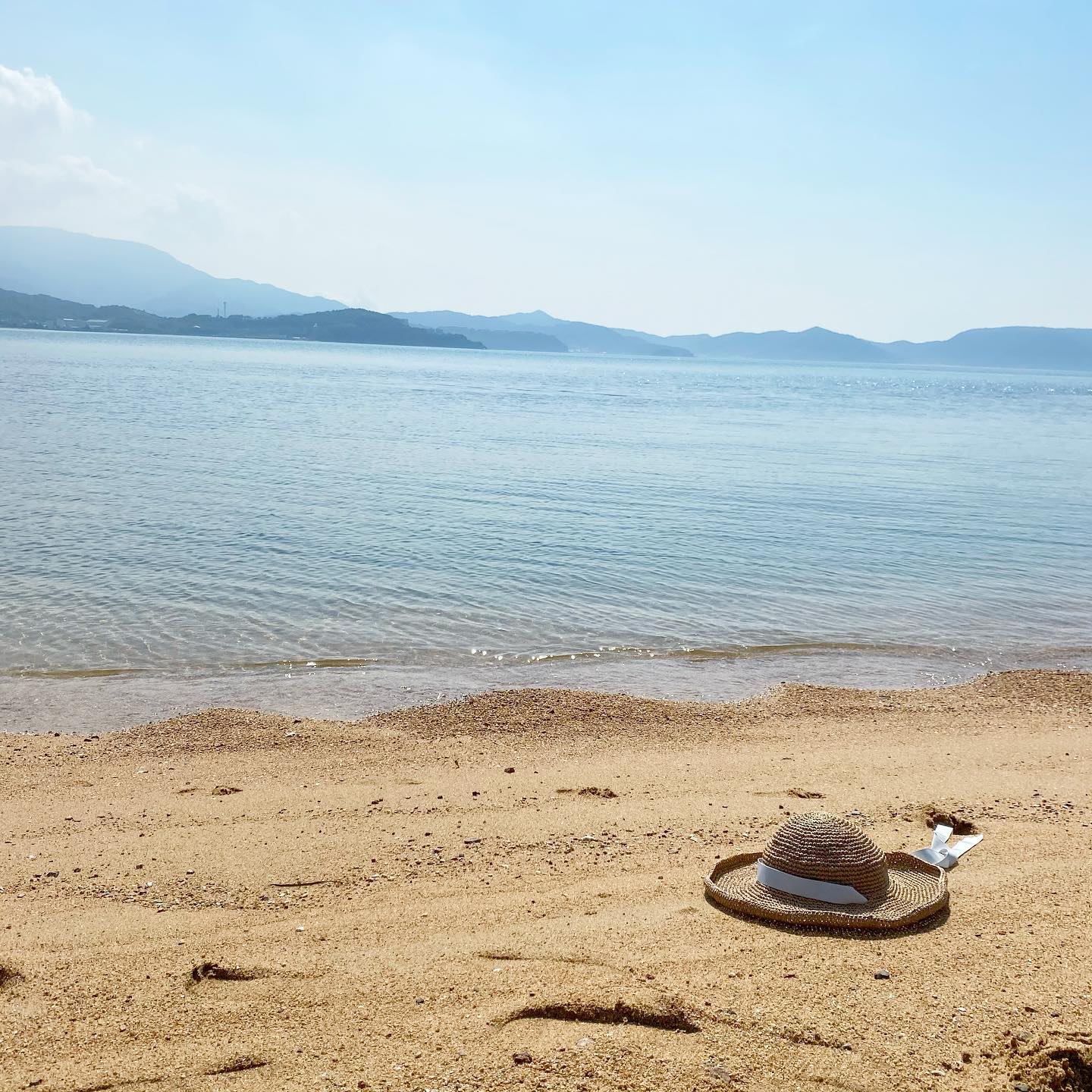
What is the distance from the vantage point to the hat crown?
6676mm

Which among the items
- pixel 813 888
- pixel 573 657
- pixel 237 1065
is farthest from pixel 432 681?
pixel 237 1065

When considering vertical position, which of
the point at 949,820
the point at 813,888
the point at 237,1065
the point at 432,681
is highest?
the point at 813,888

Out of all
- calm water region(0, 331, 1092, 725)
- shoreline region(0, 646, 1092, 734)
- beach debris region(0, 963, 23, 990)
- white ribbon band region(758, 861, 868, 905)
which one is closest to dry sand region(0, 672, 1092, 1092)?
beach debris region(0, 963, 23, 990)

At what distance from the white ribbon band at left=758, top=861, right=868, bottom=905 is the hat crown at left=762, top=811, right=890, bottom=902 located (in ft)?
0.08

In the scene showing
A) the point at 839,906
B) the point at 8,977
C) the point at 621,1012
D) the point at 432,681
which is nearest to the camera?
the point at 621,1012

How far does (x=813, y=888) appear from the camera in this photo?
6.68 meters

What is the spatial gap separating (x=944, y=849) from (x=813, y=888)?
1554 millimetres

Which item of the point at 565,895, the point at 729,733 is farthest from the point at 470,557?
the point at 565,895

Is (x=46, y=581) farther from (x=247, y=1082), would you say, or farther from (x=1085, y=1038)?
(x=1085, y=1038)

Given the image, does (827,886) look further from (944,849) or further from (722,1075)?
(722,1075)

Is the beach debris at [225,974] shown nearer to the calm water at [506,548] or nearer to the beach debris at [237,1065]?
the beach debris at [237,1065]

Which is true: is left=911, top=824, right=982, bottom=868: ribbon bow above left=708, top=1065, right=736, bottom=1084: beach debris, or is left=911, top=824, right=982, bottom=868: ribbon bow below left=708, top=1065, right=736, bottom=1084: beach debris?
above

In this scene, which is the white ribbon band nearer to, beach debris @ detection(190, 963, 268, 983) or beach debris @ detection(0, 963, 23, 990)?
beach debris @ detection(190, 963, 268, 983)

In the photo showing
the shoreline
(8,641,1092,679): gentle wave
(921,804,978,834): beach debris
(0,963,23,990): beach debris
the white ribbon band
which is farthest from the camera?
(8,641,1092,679): gentle wave
